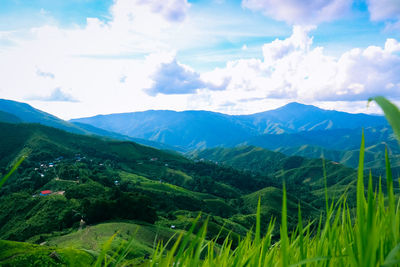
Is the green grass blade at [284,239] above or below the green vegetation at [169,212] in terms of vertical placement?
above

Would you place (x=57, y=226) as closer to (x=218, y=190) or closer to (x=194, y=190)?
(x=194, y=190)

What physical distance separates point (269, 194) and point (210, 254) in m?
139

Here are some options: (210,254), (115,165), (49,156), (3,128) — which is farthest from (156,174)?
(210,254)

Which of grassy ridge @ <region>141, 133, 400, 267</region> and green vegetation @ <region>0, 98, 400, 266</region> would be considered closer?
grassy ridge @ <region>141, 133, 400, 267</region>

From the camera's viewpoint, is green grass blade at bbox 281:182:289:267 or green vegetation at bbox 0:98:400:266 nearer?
green grass blade at bbox 281:182:289:267

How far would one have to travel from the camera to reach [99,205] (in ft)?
188

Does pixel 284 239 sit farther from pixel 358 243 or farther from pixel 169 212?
pixel 169 212

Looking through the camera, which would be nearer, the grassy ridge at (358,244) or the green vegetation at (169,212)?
the grassy ridge at (358,244)

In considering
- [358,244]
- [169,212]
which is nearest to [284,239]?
[358,244]

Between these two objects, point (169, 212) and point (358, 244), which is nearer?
point (358, 244)

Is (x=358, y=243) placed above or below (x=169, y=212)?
above

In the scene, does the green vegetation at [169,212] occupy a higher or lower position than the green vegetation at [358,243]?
lower

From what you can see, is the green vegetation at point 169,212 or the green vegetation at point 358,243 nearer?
Result: the green vegetation at point 358,243

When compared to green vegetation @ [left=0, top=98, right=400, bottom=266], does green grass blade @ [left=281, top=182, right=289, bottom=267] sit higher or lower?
higher
